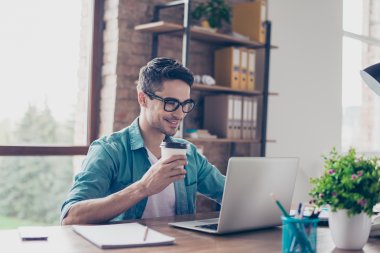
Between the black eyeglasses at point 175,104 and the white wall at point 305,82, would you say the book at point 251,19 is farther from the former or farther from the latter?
the black eyeglasses at point 175,104

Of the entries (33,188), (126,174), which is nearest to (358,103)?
(33,188)

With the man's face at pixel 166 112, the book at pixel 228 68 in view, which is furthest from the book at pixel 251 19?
the man's face at pixel 166 112

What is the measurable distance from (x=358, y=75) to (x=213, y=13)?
2.58 meters

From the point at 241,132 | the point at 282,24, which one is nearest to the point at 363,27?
the point at 282,24

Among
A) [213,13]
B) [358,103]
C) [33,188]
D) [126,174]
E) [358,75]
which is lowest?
[33,188]

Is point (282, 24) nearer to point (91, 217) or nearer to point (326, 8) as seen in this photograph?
point (326, 8)

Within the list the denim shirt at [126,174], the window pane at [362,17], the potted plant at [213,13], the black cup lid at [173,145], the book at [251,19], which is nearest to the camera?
the black cup lid at [173,145]

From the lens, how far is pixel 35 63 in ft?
11.6

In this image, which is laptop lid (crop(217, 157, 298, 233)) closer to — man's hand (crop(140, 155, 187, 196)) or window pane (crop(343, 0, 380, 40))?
man's hand (crop(140, 155, 187, 196))

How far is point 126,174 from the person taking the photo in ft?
7.22

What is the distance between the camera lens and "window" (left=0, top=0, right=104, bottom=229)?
3434 millimetres

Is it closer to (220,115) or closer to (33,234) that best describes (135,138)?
(33,234)

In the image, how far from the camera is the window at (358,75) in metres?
5.79

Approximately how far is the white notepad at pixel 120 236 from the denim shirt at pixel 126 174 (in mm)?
236
